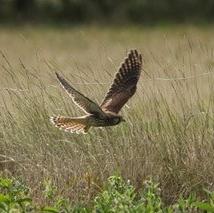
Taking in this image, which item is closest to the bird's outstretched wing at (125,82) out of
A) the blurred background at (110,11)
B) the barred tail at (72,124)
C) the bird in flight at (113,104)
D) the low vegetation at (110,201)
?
the bird in flight at (113,104)

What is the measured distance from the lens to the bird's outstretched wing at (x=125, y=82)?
7.53 metres

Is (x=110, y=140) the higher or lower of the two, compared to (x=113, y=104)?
lower

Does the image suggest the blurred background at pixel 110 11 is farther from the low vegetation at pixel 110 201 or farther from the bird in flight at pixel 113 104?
the low vegetation at pixel 110 201

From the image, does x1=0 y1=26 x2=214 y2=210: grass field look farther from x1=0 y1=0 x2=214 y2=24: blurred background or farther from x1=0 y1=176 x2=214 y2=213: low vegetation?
x1=0 y1=0 x2=214 y2=24: blurred background

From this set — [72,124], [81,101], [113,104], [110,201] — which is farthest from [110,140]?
[110,201]

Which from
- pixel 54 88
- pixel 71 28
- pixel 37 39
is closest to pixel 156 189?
pixel 54 88

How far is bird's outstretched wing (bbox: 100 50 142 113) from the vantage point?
7.53 metres

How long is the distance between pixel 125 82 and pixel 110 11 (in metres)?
19.8

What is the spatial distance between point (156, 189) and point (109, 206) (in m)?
0.44

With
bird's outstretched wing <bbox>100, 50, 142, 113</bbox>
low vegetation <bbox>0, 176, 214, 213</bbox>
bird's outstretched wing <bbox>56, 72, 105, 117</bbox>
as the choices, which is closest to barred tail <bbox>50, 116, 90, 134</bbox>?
bird's outstretched wing <bbox>56, 72, 105, 117</bbox>

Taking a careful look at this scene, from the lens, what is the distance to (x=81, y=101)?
7.02 metres

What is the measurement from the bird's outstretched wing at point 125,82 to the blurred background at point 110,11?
1940 cm

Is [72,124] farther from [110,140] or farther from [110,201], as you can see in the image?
[110,201]

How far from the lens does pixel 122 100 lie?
24.7ft
